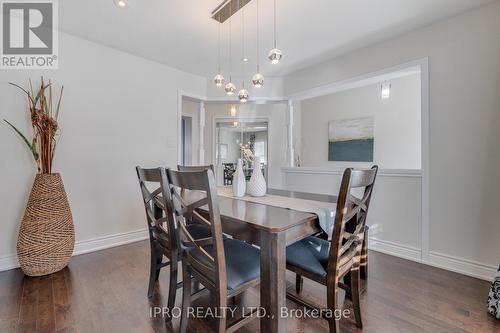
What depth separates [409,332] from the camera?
149 cm

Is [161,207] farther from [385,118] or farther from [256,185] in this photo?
[385,118]

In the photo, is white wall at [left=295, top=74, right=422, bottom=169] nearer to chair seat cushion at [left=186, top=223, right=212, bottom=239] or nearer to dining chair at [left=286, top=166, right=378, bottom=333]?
dining chair at [left=286, top=166, right=378, bottom=333]

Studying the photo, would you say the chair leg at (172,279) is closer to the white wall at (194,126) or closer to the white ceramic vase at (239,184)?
the white ceramic vase at (239,184)

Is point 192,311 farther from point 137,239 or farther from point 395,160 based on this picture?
point 395,160

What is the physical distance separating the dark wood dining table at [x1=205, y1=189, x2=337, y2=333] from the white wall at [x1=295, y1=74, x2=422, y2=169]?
144 inches

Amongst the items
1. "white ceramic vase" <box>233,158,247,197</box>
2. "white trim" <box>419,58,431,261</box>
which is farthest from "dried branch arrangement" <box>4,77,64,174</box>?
"white trim" <box>419,58,431,261</box>

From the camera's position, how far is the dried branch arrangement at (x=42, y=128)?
2.31 metres

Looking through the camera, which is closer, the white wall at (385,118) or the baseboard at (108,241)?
the baseboard at (108,241)

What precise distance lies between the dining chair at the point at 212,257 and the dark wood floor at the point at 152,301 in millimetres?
439

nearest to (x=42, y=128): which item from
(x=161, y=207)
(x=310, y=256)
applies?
(x=161, y=207)

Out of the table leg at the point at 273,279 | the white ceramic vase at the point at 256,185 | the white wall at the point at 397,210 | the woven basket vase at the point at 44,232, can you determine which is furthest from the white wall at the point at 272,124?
the table leg at the point at 273,279

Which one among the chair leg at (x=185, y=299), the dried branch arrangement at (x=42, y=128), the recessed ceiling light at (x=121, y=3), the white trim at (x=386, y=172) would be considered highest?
the recessed ceiling light at (x=121, y=3)

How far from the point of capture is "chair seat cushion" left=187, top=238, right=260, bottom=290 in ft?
4.25

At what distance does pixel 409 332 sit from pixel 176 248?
5.10 ft
